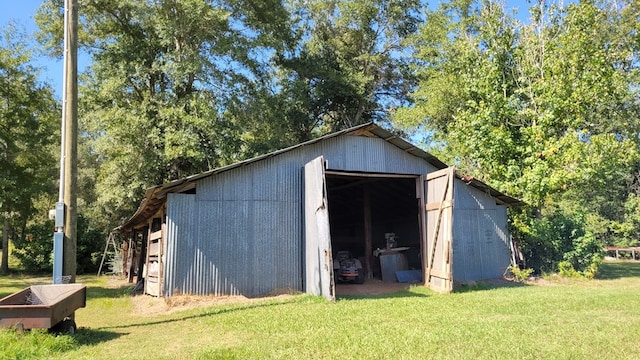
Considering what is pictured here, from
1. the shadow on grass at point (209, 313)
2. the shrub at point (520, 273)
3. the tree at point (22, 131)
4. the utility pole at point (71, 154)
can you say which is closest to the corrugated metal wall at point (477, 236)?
the shrub at point (520, 273)

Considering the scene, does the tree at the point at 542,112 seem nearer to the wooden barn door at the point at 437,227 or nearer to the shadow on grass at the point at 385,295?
the wooden barn door at the point at 437,227

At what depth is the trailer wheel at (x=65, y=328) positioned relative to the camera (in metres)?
7.12

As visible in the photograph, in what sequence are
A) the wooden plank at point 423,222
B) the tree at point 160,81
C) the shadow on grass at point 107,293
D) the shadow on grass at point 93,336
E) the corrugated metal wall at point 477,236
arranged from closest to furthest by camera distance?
1. the shadow on grass at point 93,336
2. the shadow on grass at point 107,293
3. the wooden plank at point 423,222
4. the corrugated metal wall at point 477,236
5. the tree at point 160,81

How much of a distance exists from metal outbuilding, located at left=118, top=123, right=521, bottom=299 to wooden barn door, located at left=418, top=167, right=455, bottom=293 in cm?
3

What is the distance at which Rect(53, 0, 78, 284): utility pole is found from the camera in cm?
764

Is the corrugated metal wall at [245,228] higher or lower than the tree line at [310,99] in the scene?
lower

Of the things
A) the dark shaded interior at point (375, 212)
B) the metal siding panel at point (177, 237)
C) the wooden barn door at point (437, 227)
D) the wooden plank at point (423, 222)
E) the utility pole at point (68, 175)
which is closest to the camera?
the utility pole at point (68, 175)

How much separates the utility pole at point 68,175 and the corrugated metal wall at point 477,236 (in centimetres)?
1081

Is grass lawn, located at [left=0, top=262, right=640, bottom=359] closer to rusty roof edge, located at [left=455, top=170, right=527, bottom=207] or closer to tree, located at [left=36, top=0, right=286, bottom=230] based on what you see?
rusty roof edge, located at [left=455, top=170, right=527, bottom=207]

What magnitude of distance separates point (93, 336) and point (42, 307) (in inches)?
45.3

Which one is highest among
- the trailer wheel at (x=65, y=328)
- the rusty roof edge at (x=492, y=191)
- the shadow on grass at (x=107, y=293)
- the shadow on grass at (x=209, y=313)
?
the rusty roof edge at (x=492, y=191)

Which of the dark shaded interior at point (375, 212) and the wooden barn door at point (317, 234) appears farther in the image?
the dark shaded interior at point (375, 212)

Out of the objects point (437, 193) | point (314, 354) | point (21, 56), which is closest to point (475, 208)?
point (437, 193)

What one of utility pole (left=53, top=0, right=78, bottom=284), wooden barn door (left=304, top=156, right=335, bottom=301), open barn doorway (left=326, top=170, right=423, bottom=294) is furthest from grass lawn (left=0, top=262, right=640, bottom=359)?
open barn doorway (left=326, top=170, right=423, bottom=294)
